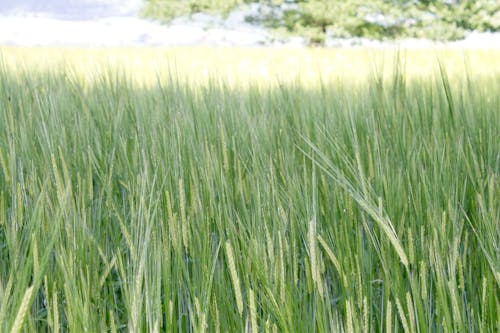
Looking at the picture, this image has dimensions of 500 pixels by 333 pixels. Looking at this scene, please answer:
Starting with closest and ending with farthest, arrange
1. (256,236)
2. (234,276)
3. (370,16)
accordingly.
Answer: (234,276)
(256,236)
(370,16)

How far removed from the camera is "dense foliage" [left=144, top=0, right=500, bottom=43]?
10273 millimetres

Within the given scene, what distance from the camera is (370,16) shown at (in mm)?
10578

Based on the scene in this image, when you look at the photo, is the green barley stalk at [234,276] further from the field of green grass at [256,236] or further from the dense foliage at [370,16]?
the dense foliage at [370,16]

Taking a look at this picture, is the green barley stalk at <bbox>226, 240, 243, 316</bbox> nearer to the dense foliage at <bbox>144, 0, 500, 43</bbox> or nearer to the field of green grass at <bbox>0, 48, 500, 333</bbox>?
the field of green grass at <bbox>0, 48, 500, 333</bbox>

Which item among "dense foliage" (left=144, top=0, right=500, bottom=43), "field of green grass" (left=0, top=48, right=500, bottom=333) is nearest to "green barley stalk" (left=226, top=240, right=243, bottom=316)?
"field of green grass" (left=0, top=48, right=500, bottom=333)

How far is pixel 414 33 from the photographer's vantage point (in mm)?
10406

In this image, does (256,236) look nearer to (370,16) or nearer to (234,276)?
(234,276)

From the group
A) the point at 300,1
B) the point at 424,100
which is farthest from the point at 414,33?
the point at 424,100

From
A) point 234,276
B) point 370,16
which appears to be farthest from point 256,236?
point 370,16

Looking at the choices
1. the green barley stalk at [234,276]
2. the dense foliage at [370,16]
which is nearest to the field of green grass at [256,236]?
the green barley stalk at [234,276]

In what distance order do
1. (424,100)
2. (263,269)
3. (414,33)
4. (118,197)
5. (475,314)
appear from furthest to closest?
(414,33) < (424,100) < (118,197) < (475,314) < (263,269)

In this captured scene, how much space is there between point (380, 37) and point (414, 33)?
742mm

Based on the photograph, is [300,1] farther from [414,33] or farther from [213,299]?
[213,299]

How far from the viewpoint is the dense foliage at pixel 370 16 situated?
33.7 ft
